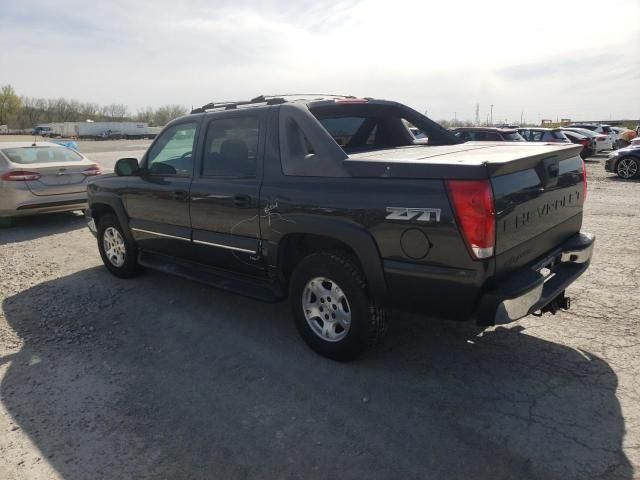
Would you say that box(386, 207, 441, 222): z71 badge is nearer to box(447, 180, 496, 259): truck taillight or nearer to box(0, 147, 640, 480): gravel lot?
box(447, 180, 496, 259): truck taillight

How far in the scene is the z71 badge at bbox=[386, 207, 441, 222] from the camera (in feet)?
9.37

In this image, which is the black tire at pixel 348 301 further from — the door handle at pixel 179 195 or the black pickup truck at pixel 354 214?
the door handle at pixel 179 195

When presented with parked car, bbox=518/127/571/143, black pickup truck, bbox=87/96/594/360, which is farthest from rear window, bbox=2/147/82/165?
parked car, bbox=518/127/571/143

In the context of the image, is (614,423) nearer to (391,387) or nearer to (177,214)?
(391,387)

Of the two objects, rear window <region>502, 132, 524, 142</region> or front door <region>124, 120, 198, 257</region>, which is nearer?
Answer: front door <region>124, 120, 198, 257</region>

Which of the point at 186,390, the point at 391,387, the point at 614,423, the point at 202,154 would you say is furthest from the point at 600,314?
the point at 202,154

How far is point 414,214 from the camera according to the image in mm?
2934

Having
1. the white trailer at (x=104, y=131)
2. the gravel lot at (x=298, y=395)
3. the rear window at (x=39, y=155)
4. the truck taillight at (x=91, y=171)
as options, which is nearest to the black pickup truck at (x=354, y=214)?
the gravel lot at (x=298, y=395)

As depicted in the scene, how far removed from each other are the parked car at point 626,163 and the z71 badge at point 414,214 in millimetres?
14182

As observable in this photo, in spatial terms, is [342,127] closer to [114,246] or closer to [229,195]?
[229,195]

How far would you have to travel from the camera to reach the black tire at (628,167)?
46.5 ft

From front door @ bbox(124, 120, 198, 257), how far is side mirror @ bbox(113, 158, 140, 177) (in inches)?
2.9

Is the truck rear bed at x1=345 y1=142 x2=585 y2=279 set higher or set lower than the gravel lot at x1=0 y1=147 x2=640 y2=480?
higher

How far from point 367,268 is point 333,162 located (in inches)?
30.3
